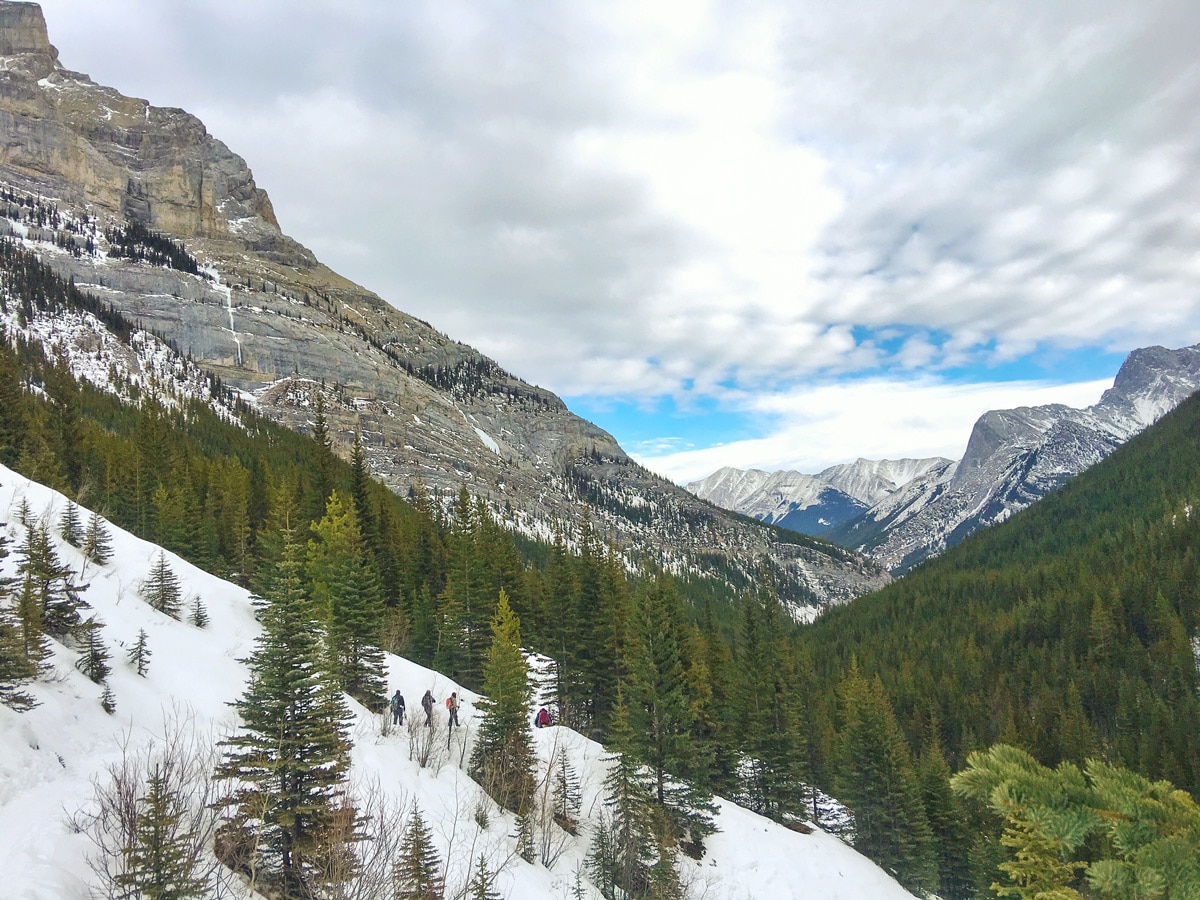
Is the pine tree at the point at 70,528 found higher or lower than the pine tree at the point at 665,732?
higher

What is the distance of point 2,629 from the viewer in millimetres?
11875

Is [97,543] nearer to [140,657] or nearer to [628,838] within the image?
[140,657]

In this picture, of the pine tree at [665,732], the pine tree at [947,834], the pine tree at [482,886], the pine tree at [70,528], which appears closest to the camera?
the pine tree at [482,886]

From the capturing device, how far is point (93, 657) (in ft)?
52.1

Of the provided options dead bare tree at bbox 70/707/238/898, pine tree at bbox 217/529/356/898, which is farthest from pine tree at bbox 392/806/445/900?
dead bare tree at bbox 70/707/238/898

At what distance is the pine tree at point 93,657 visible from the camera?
1598 centimetres

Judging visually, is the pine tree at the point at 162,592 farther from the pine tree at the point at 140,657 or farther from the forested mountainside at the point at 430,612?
the pine tree at the point at 140,657

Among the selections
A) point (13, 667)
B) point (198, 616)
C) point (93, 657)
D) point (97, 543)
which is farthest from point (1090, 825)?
point (97, 543)

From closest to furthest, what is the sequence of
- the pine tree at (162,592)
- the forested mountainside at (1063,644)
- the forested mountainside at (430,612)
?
the forested mountainside at (430,612), the pine tree at (162,592), the forested mountainside at (1063,644)

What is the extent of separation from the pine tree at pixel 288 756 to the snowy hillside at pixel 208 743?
4.09 ft

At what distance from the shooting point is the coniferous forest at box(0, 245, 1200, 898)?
11.5 m

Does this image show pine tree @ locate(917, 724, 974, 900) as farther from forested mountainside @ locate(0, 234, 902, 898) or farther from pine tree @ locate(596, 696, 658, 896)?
pine tree @ locate(596, 696, 658, 896)

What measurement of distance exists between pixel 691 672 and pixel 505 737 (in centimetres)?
1635

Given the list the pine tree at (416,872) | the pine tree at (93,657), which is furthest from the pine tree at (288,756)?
the pine tree at (93,657)
